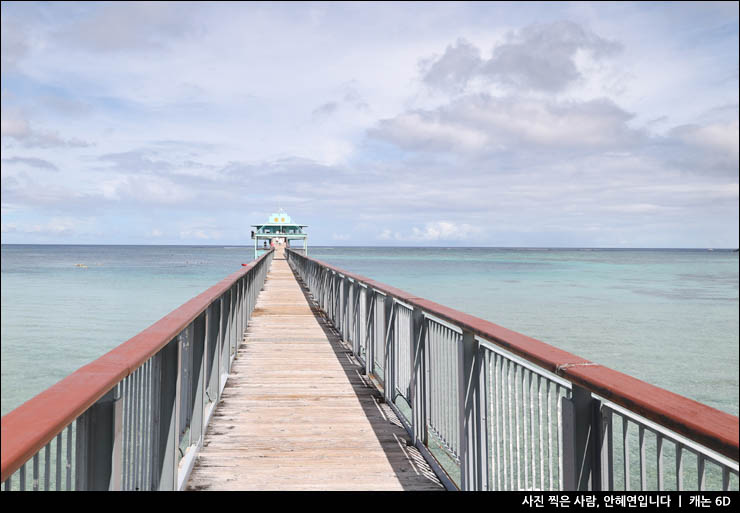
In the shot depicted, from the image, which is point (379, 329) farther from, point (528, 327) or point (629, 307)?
point (629, 307)

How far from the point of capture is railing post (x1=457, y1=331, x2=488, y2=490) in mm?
3055

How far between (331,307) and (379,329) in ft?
18.3

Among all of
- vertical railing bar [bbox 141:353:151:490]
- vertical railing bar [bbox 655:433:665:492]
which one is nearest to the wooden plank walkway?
vertical railing bar [bbox 141:353:151:490]

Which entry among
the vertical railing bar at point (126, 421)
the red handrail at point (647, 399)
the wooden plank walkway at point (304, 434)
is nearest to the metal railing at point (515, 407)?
the red handrail at point (647, 399)

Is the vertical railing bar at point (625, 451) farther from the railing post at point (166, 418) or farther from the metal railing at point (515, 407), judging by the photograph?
the railing post at point (166, 418)

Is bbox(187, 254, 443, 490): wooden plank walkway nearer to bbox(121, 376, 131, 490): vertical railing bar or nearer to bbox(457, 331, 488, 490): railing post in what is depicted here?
bbox(457, 331, 488, 490): railing post

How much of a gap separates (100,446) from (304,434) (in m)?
2.99

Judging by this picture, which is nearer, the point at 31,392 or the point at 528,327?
the point at 31,392

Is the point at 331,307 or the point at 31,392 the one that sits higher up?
the point at 331,307

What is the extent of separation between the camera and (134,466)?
7.82ft

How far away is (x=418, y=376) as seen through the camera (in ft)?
14.6

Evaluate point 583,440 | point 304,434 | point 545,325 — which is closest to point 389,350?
point 304,434

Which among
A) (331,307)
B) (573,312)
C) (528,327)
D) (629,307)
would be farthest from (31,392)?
(629,307)
